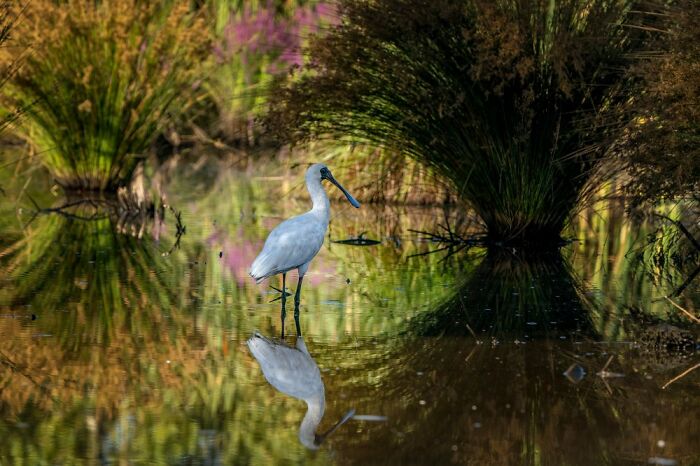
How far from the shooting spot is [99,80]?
41.3 ft

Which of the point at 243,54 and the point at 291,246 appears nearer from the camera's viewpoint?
the point at 291,246

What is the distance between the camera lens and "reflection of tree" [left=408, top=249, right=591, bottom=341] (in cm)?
632

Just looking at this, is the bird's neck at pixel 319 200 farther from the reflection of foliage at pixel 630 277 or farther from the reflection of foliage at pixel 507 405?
the reflection of foliage at pixel 630 277

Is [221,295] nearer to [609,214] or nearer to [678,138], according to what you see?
[678,138]

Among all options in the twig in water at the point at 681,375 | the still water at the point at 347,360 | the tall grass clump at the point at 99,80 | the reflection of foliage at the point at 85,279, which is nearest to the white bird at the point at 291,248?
the still water at the point at 347,360

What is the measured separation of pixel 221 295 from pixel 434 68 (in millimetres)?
3080

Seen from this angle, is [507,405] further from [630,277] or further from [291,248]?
[630,277]

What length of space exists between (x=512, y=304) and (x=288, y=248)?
136 cm

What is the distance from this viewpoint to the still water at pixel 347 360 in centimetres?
412

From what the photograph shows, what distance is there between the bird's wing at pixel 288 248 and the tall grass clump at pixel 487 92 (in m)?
2.35

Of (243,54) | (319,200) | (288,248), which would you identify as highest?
(243,54)

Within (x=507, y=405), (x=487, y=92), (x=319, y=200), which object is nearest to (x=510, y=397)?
(x=507, y=405)

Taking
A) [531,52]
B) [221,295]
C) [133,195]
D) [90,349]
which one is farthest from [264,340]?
[133,195]

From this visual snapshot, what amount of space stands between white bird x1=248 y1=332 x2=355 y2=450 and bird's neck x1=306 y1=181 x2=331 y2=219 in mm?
1380
